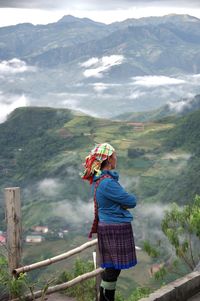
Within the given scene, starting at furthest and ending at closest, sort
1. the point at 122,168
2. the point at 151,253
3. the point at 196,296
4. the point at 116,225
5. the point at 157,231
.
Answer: the point at 122,168 < the point at 157,231 < the point at 151,253 < the point at 196,296 < the point at 116,225

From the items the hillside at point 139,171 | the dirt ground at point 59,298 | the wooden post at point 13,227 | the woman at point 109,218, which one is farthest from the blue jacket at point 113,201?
the hillside at point 139,171

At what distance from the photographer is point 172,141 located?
187875 millimetres

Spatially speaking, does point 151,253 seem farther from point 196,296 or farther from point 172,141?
point 172,141

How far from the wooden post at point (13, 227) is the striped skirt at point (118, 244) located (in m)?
1.10

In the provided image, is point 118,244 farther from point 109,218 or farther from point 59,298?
point 59,298

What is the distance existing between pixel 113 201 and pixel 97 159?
0.54 metres

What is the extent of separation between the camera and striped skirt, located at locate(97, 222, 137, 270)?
558cm

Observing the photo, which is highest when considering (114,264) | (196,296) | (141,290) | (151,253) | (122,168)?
(114,264)

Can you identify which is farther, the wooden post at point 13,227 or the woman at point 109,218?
the wooden post at point 13,227

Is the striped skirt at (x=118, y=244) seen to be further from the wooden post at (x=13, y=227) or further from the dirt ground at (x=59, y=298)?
the dirt ground at (x=59, y=298)

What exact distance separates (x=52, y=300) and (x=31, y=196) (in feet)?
581

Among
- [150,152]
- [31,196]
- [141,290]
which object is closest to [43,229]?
[31,196]

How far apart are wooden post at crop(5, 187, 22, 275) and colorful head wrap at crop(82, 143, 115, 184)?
938mm

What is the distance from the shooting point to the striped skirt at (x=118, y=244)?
18.3 ft
